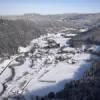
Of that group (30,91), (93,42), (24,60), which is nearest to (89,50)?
(93,42)

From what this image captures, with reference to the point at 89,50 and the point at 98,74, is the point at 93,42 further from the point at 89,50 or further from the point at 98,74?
the point at 98,74

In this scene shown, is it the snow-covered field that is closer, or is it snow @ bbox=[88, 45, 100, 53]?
the snow-covered field

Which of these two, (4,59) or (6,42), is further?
(6,42)

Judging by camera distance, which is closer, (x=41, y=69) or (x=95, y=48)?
(x=41, y=69)

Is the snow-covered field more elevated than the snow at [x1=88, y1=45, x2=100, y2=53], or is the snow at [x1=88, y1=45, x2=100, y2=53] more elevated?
the snow-covered field

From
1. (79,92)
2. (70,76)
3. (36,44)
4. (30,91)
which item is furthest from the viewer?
(36,44)

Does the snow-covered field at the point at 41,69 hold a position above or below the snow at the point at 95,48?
above

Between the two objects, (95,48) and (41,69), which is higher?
(41,69)

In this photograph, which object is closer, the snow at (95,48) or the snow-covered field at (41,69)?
the snow-covered field at (41,69)
